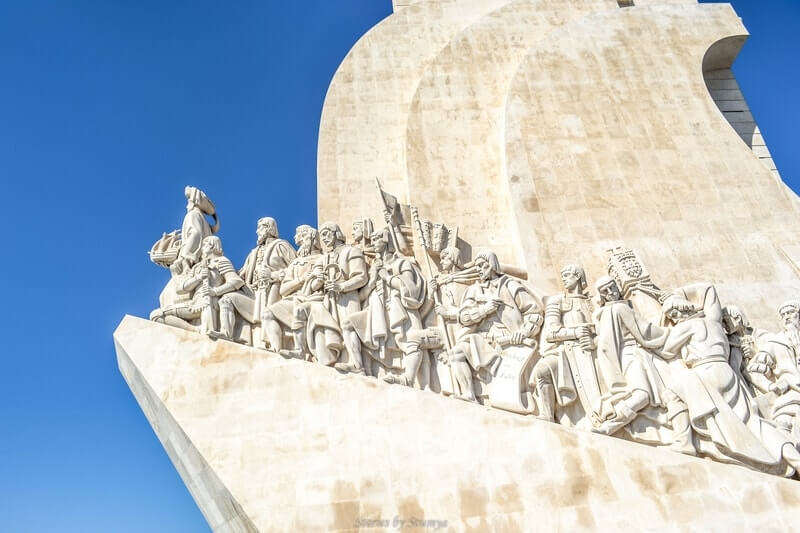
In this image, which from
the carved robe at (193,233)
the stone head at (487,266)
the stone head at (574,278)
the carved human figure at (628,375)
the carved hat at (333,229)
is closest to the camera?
the carved human figure at (628,375)

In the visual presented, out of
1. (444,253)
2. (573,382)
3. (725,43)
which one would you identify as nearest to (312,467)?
(573,382)

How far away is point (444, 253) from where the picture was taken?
7.58 m

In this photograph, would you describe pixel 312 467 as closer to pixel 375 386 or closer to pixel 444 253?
pixel 375 386

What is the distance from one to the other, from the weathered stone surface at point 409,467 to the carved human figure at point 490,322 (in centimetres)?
72

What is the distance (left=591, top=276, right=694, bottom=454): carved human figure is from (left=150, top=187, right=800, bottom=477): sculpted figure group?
0.04ft

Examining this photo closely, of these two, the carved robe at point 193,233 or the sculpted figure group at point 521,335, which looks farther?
the carved robe at point 193,233

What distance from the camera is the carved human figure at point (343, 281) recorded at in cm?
658

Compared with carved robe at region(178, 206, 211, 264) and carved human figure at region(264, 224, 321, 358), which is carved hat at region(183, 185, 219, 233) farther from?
carved human figure at region(264, 224, 321, 358)

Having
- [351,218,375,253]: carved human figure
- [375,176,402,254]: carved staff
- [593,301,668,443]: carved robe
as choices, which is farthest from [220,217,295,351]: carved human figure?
[593,301,668,443]: carved robe

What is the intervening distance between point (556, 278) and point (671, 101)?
135 inches

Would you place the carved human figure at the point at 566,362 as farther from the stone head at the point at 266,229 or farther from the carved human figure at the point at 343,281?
the stone head at the point at 266,229

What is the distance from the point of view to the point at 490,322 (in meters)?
6.69

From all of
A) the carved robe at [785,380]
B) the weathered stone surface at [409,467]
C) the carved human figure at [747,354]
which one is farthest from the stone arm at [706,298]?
the weathered stone surface at [409,467]

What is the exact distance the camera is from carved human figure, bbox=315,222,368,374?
6.58 metres
